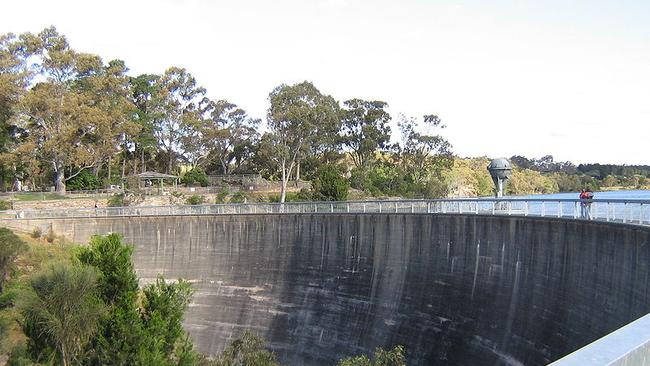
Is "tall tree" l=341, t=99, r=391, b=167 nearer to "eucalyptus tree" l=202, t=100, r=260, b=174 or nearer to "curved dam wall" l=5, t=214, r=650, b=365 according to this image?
"eucalyptus tree" l=202, t=100, r=260, b=174

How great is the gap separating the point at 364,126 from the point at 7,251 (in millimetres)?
48153

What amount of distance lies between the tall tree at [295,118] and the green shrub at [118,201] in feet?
45.7

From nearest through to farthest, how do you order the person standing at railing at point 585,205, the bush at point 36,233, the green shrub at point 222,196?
1. the person standing at railing at point 585,205
2. the bush at point 36,233
3. the green shrub at point 222,196

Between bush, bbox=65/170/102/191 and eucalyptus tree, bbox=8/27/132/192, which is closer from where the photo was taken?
eucalyptus tree, bbox=8/27/132/192

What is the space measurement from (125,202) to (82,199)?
3.48 metres

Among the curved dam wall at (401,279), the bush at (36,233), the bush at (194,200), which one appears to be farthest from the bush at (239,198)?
the bush at (36,233)

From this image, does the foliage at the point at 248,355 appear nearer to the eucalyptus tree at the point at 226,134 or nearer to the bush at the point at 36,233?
the bush at the point at 36,233

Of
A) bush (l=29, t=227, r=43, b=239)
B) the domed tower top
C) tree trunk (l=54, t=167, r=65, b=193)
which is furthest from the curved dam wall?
tree trunk (l=54, t=167, r=65, b=193)

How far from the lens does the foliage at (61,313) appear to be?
18500mm

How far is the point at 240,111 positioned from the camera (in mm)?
70438

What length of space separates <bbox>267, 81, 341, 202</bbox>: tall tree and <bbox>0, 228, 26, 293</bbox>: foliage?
86.9ft

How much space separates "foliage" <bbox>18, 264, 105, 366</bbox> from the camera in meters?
18.5

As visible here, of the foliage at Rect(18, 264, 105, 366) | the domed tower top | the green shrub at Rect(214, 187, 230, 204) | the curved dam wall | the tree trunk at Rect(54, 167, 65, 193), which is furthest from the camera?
the green shrub at Rect(214, 187, 230, 204)

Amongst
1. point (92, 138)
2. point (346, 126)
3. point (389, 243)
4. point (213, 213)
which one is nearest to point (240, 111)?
point (346, 126)
